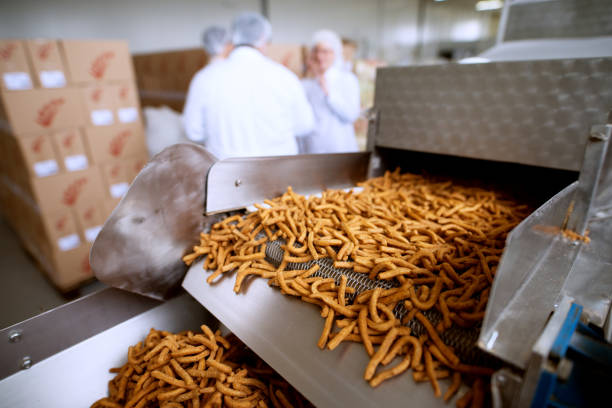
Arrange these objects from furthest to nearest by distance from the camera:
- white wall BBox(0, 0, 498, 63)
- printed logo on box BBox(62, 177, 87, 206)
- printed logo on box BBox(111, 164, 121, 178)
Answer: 1. white wall BBox(0, 0, 498, 63)
2. printed logo on box BBox(111, 164, 121, 178)
3. printed logo on box BBox(62, 177, 87, 206)

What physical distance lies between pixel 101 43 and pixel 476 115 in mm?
2409

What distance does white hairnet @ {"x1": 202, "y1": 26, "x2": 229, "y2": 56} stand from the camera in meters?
2.56

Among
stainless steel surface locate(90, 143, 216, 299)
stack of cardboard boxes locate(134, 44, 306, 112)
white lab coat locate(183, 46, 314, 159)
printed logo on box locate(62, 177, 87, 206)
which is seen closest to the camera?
stainless steel surface locate(90, 143, 216, 299)

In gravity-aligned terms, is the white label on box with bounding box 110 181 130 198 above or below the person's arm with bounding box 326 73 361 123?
below

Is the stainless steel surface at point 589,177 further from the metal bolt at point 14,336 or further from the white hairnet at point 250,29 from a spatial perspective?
the white hairnet at point 250,29

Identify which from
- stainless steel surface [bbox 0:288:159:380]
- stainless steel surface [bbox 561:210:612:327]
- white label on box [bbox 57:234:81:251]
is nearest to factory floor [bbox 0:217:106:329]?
white label on box [bbox 57:234:81:251]

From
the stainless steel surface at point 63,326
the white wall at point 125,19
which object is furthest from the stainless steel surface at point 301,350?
the white wall at point 125,19

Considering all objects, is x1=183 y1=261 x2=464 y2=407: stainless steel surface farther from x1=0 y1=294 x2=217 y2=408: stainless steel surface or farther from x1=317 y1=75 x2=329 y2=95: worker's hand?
x1=317 y1=75 x2=329 y2=95: worker's hand

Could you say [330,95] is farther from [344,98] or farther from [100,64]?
[100,64]

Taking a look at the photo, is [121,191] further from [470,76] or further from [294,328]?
[470,76]

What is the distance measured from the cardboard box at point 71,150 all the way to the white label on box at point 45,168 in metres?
0.04

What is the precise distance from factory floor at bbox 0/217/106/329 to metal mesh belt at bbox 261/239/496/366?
76.7 inches

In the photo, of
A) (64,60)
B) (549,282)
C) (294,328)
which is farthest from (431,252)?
(64,60)

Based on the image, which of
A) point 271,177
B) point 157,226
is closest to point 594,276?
point 271,177
